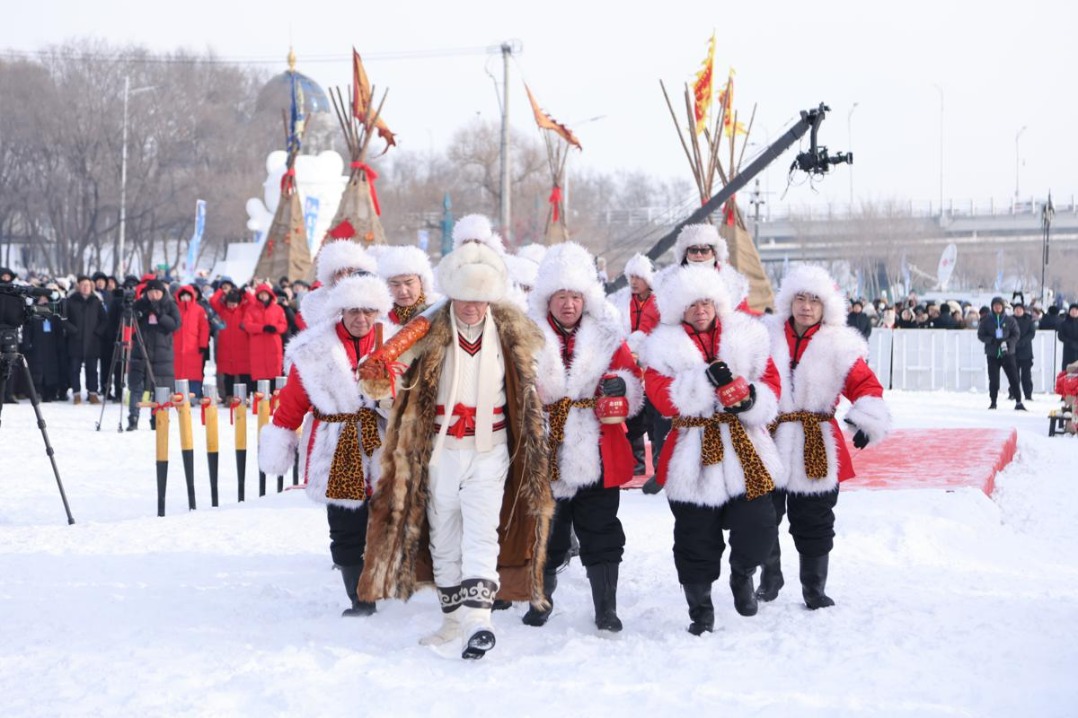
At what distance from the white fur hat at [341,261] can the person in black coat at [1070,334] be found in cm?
1453

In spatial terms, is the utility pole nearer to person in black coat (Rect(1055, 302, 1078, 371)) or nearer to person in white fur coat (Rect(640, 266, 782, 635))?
person in black coat (Rect(1055, 302, 1078, 371))

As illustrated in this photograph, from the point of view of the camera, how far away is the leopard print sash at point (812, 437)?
588 centimetres

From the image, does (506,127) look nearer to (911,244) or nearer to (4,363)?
(4,363)

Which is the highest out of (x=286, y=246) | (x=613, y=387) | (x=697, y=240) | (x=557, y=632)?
(x=286, y=246)

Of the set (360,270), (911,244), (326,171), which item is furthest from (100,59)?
(360,270)

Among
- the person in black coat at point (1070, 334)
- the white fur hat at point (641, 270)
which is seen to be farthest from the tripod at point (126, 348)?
the person in black coat at point (1070, 334)

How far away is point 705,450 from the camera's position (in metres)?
5.54

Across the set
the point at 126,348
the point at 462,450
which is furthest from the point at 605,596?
the point at 126,348

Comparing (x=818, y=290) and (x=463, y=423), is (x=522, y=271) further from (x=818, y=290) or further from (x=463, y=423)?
(x=463, y=423)

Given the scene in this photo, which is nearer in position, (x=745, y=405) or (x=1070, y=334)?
(x=745, y=405)

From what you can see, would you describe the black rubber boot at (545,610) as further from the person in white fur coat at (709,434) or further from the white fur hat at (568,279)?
the white fur hat at (568,279)

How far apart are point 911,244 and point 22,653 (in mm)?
59846

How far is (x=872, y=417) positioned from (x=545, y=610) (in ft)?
5.59

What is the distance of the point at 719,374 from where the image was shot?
540cm
